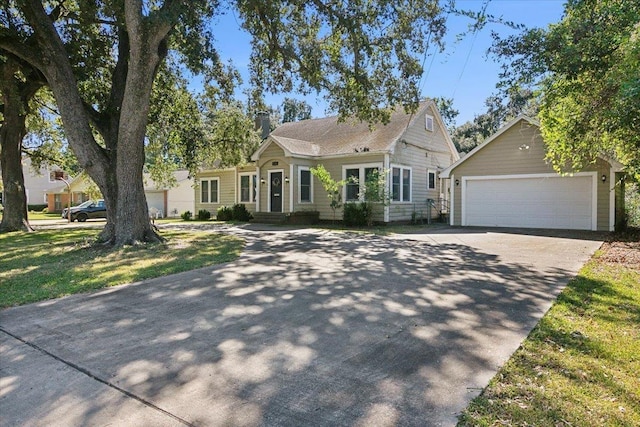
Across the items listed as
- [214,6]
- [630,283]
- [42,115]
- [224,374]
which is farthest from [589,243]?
[42,115]

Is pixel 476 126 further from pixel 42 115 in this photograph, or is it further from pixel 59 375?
pixel 59 375

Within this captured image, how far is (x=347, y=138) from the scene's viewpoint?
20.4 m

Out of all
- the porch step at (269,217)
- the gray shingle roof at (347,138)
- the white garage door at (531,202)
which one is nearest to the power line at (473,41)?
the gray shingle roof at (347,138)

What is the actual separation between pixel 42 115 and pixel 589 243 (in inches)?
969

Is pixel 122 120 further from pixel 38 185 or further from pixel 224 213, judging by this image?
pixel 38 185

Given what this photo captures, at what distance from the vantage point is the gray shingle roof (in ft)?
61.2

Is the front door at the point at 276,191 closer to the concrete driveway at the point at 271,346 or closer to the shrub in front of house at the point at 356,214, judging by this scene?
the shrub in front of house at the point at 356,214

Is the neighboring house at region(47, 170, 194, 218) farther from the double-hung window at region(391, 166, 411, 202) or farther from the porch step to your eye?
the double-hung window at region(391, 166, 411, 202)

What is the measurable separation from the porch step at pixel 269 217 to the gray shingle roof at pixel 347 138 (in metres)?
3.06

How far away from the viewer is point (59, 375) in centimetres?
A: 330

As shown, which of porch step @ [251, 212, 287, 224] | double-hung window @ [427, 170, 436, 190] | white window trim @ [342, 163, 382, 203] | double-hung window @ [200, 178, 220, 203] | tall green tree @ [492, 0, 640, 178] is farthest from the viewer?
double-hung window @ [200, 178, 220, 203]

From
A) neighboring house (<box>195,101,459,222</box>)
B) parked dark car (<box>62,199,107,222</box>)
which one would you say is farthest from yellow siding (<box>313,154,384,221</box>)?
parked dark car (<box>62,199,107,222</box>)

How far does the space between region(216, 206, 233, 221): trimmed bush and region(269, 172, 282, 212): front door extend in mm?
3385

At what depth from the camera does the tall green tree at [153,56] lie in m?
9.98
